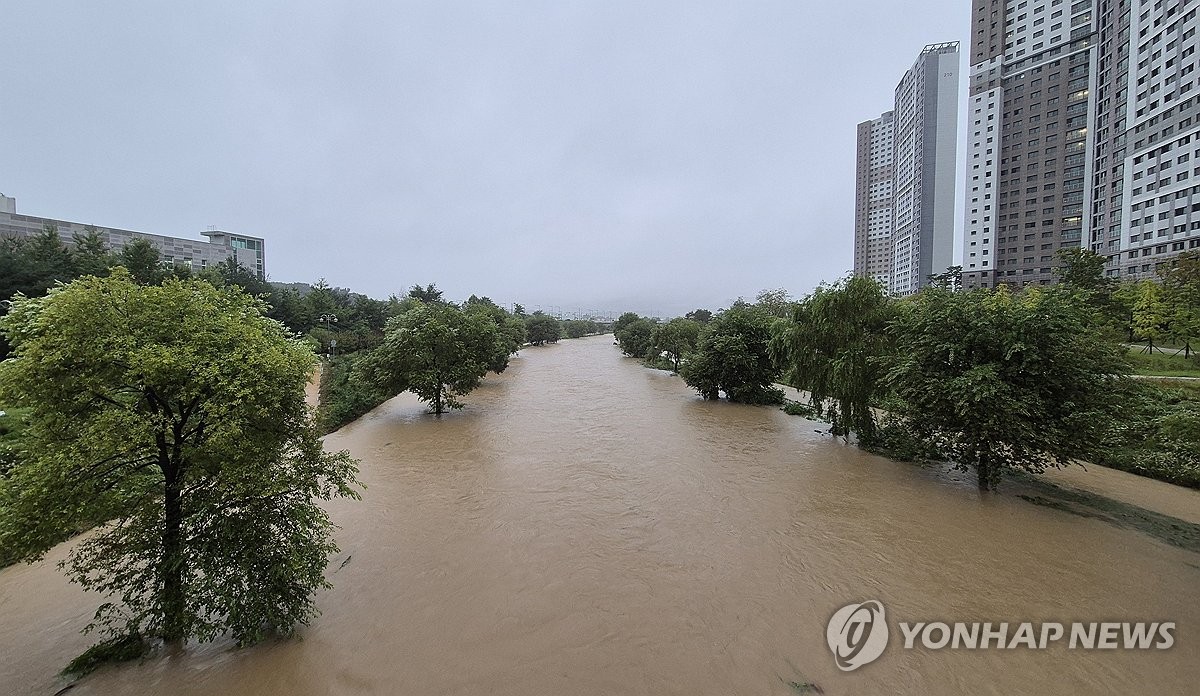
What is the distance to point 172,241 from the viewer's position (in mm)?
74188

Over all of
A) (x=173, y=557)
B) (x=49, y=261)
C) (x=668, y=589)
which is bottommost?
(x=668, y=589)

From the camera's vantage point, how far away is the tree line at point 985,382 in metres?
8.66

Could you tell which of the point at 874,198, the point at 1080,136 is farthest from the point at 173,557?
the point at 874,198

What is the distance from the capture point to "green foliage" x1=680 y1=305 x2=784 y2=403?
21500 millimetres

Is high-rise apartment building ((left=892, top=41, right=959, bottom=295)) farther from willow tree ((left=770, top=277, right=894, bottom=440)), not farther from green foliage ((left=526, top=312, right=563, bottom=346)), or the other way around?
willow tree ((left=770, top=277, right=894, bottom=440))

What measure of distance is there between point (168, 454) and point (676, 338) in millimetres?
34391

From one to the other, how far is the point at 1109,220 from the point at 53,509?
76.4 metres

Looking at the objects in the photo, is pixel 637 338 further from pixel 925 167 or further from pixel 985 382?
pixel 925 167

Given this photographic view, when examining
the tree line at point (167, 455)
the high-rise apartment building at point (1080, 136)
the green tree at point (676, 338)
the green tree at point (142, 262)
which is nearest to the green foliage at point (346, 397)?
the tree line at point (167, 455)

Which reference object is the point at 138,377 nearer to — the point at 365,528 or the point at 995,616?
the point at 365,528

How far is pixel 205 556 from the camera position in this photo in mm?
5039

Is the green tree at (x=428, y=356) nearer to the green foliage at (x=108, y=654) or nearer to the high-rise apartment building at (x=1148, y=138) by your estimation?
the green foliage at (x=108, y=654)

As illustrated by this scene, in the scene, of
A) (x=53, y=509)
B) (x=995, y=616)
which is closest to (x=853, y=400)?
(x=995, y=616)

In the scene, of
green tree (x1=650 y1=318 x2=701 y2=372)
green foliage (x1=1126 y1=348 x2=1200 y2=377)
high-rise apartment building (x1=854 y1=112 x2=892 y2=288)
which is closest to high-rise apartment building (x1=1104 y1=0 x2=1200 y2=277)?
green foliage (x1=1126 y1=348 x2=1200 y2=377)
